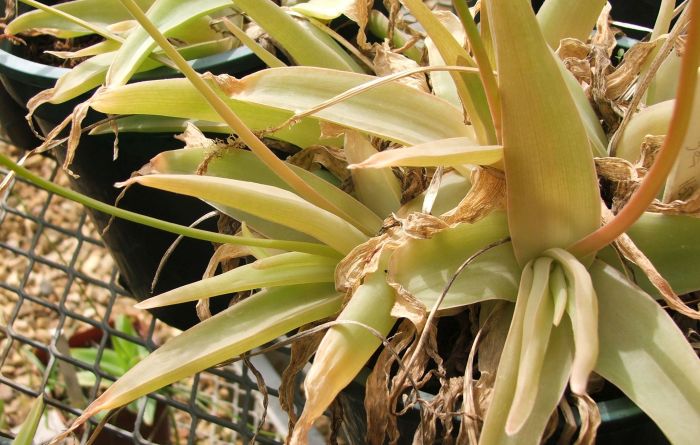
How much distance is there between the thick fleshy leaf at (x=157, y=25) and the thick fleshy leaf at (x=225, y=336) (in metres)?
0.17

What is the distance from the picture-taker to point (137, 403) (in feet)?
3.39

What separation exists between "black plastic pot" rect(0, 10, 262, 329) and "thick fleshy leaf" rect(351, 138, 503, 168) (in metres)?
0.27

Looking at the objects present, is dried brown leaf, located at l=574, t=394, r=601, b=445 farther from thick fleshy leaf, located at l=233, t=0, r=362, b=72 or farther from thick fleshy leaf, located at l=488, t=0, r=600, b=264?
thick fleshy leaf, located at l=233, t=0, r=362, b=72

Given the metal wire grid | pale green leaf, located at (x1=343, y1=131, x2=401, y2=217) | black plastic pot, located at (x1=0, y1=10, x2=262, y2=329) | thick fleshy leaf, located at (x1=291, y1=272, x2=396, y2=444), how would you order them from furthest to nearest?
the metal wire grid, black plastic pot, located at (x1=0, y1=10, x2=262, y2=329), pale green leaf, located at (x1=343, y1=131, x2=401, y2=217), thick fleshy leaf, located at (x1=291, y1=272, x2=396, y2=444)

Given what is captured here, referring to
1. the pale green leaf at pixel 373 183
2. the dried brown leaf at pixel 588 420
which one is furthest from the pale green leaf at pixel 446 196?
the dried brown leaf at pixel 588 420

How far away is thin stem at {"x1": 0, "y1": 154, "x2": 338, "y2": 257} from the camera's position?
351 millimetres

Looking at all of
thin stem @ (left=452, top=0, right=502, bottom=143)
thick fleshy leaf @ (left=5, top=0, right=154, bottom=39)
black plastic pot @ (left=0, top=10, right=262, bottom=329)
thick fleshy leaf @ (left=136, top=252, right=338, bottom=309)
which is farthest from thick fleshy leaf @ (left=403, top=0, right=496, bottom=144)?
thick fleshy leaf @ (left=5, top=0, right=154, bottom=39)

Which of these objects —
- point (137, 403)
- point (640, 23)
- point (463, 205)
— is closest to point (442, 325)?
point (463, 205)

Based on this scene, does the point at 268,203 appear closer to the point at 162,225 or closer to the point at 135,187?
the point at 162,225

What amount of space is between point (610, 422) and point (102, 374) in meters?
0.52

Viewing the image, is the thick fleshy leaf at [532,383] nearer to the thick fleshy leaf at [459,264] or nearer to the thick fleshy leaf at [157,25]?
the thick fleshy leaf at [459,264]

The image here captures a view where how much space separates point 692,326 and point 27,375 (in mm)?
1054

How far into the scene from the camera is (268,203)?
436 millimetres

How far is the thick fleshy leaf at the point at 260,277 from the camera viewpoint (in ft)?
1.44
